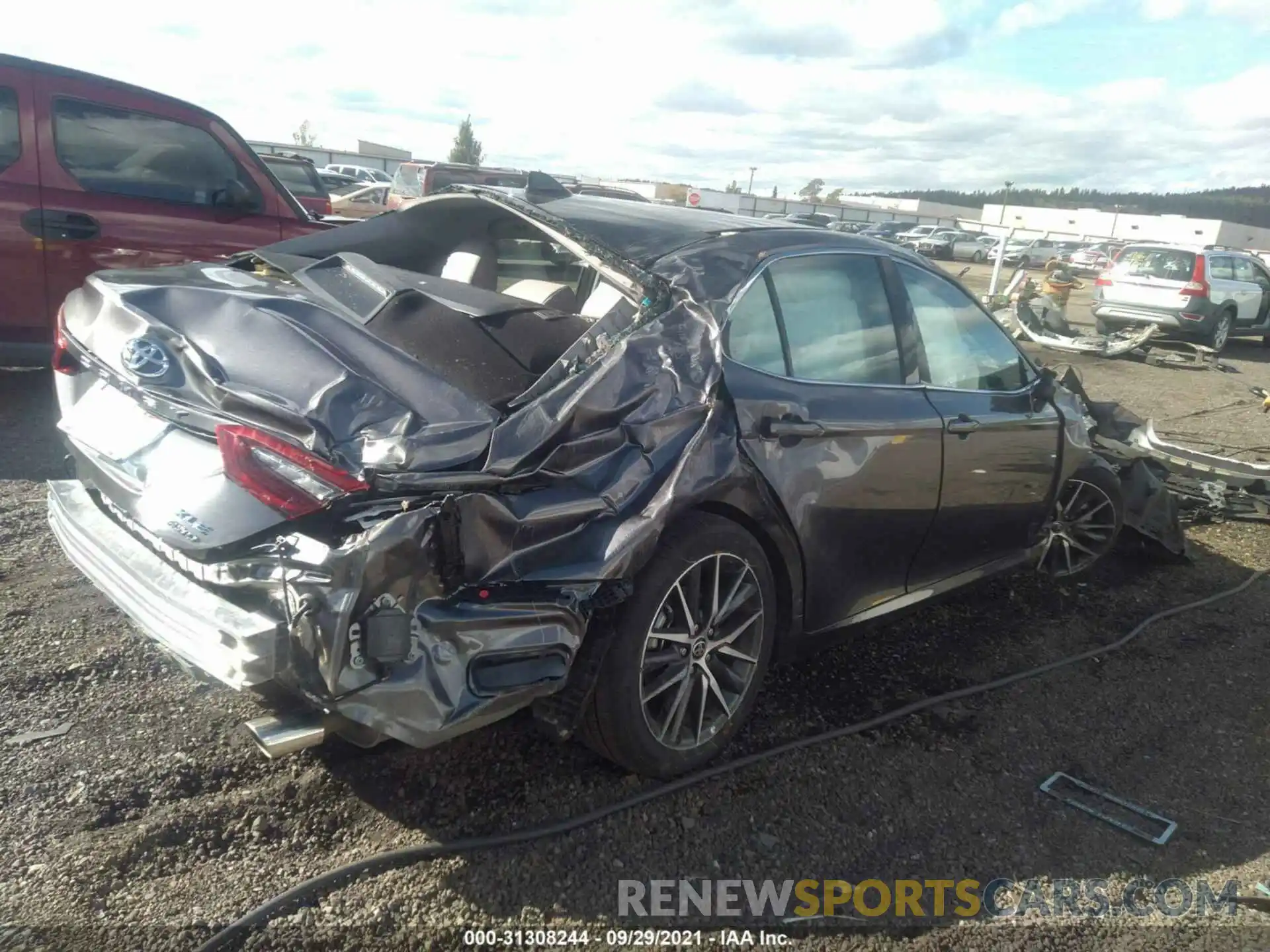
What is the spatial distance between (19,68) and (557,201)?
4238 mm

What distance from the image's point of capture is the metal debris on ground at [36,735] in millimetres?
2861

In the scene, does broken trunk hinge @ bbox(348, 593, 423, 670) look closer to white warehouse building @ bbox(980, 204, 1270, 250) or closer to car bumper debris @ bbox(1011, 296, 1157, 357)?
car bumper debris @ bbox(1011, 296, 1157, 357)

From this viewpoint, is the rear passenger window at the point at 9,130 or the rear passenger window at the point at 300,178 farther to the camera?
the rear passenger window at the point at 300,178

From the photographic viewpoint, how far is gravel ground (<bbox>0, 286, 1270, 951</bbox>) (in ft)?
7.94

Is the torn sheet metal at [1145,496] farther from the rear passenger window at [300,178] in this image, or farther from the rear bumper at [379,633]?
the rear passenger window at [300,178]

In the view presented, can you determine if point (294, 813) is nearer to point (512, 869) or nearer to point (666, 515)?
point (512, 869)

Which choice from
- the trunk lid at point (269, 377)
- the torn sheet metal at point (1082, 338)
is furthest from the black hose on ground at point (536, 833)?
the torn sheet metal at point (1082, 338)

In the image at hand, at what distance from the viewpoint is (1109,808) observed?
125 inches

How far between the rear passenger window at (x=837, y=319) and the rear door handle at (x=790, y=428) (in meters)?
0.20

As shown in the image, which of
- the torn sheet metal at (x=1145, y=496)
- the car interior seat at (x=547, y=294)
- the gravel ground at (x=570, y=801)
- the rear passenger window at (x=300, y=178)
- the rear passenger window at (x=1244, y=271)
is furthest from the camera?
the rear passenger window at (x=1244, y=271)

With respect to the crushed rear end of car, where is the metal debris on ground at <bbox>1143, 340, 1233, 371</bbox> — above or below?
below

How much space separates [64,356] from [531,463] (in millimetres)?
1868

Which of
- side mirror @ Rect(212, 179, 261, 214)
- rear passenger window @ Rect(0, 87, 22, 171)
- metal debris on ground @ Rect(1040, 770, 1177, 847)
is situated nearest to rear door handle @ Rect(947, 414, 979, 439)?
metal debris on ground @ Rect(1040, 770, 1177, 847)

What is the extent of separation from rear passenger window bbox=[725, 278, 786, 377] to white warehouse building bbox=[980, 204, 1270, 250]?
53.0m
